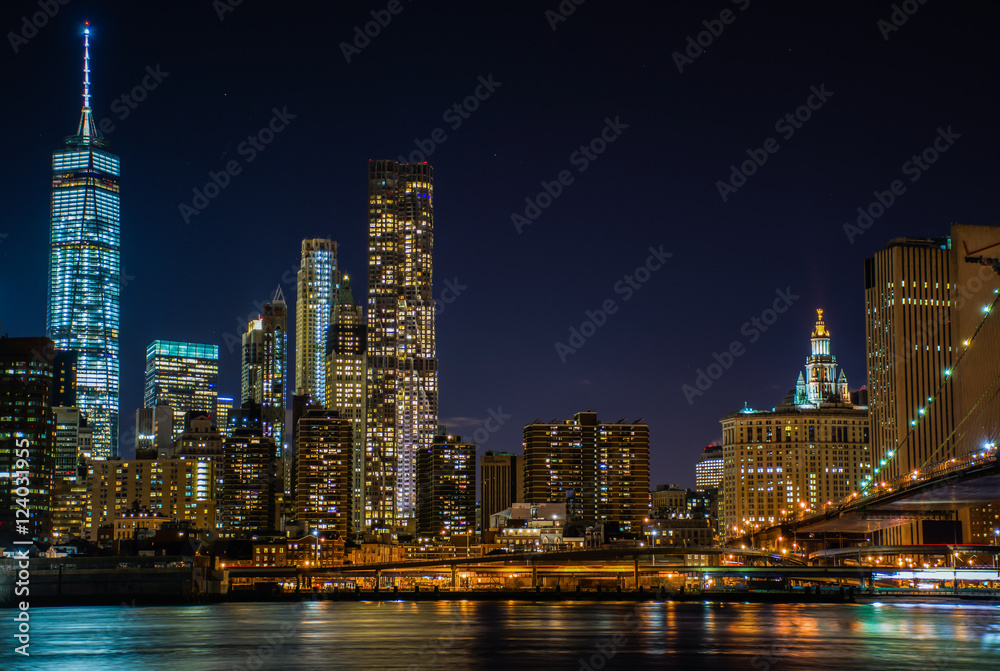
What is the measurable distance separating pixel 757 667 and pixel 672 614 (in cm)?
4743

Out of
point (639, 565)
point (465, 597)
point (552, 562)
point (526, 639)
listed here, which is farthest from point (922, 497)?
point (526, 639)

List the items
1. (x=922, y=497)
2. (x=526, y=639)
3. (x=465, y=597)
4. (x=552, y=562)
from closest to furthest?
(x=526, y=639) → (x=922, y=497) → (x=465, y=597) → (x=552, y=562)

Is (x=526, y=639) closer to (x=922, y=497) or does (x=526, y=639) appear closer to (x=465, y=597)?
(x=922, y=497)

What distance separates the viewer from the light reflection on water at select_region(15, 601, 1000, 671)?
2379 inches

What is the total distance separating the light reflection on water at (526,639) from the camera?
6044cm

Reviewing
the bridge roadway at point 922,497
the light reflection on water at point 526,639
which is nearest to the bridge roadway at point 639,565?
the bridge roadway at point 922,497

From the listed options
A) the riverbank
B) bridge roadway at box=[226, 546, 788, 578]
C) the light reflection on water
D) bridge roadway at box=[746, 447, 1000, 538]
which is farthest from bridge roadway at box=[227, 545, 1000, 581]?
the light reflection on water

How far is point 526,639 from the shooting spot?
7456 cm

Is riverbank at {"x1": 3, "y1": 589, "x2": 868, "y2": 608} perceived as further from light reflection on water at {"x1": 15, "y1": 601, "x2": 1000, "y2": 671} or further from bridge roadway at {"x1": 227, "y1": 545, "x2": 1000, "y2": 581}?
light reflection on water at {"x1": 15, "y1": 601, "x2": 1000, "y2": 671}

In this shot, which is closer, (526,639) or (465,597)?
(526,639)

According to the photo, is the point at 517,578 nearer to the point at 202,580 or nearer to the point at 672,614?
the point at 202,580

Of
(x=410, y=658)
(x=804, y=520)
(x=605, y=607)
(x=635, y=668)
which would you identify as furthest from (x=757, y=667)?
(x=804, y=520)

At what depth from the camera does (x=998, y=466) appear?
315 feet

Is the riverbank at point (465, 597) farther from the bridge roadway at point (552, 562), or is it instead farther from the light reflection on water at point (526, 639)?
the light reflection on water at point (526, 639)
